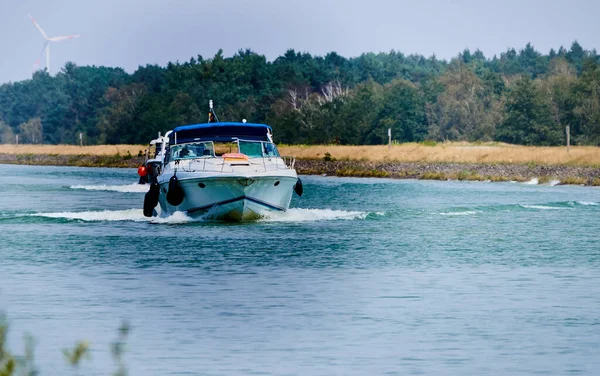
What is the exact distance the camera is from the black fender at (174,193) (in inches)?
1549

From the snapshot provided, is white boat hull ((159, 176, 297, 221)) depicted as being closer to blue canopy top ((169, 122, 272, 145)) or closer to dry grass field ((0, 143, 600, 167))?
blue canopy top ((169, 122, 272, 145))

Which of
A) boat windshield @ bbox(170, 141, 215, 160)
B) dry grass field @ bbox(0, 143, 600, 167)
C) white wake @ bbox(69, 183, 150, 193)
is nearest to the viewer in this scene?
boat windshield @ bbox(170, 141, 215, 160)

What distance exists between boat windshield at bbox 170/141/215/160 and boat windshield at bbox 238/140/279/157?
3.55ft

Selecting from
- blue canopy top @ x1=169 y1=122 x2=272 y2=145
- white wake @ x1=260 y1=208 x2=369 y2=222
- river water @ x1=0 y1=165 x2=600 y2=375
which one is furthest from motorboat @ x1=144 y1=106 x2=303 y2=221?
river water @ x1=0 y1=165 x2=600 y2=375

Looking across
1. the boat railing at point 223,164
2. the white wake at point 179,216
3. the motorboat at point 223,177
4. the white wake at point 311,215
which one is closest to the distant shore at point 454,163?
the white wake at point 179,216

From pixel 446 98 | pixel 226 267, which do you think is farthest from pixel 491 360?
pixel 446 98

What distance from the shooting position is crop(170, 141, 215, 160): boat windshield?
41.6 meters

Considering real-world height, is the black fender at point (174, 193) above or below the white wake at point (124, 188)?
above

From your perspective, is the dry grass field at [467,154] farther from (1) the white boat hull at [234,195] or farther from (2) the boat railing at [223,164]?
(1) the white boat hull at [234,195]

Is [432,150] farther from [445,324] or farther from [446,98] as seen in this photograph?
[445,324]

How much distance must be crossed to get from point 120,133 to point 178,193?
143m

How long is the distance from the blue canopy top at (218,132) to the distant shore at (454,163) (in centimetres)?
2921

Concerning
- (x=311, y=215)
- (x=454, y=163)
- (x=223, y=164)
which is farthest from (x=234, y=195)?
(x=454, y=163)

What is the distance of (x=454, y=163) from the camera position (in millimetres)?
87938
